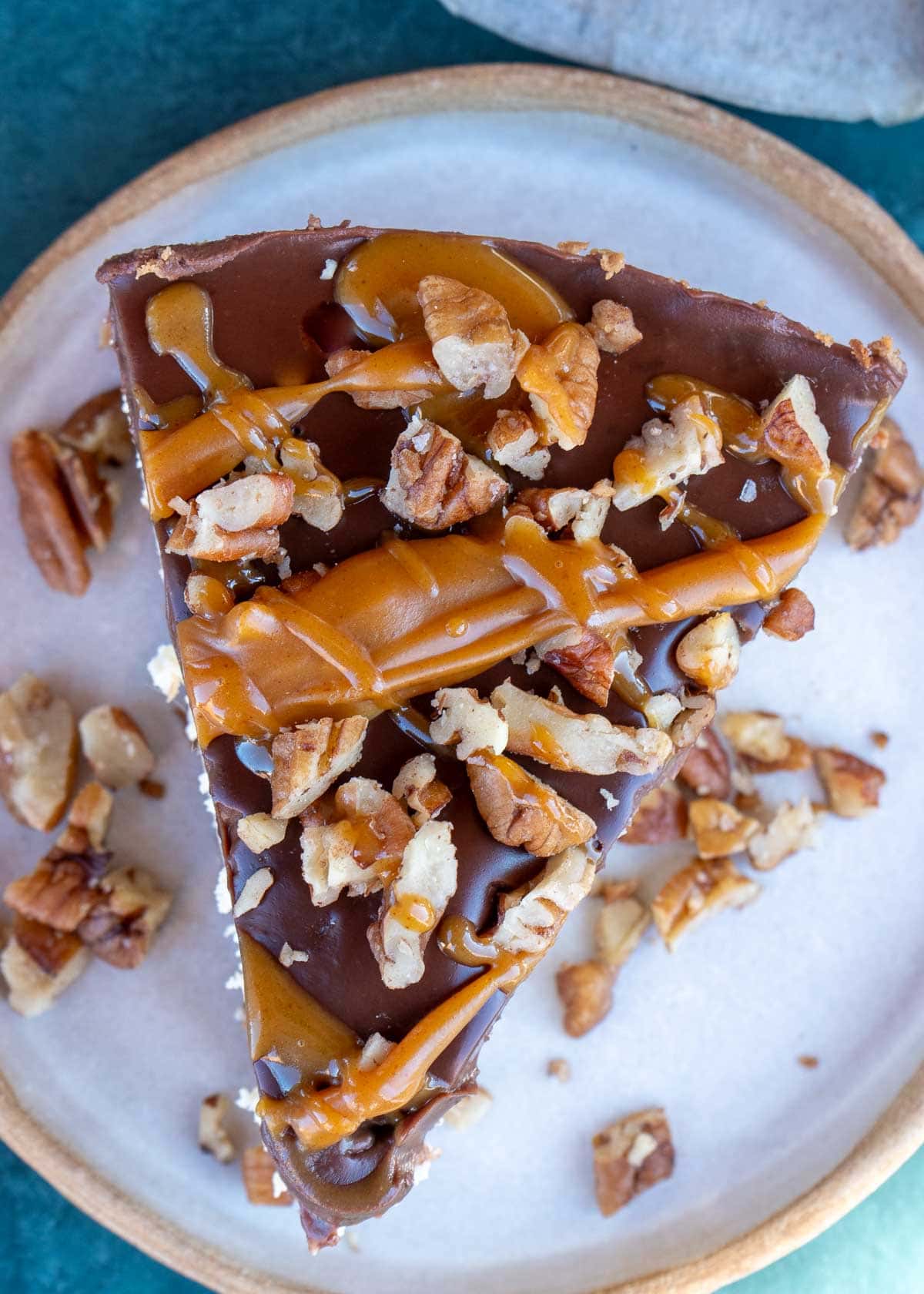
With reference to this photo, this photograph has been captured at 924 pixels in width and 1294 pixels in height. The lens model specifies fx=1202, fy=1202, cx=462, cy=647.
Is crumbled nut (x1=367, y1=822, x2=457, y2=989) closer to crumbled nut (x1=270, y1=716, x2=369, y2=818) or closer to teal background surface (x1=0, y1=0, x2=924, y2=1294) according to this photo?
crumbled nut (x1=270, y1=716, x2=369, y2=818)

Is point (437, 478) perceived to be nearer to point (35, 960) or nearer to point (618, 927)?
point (618, 927)

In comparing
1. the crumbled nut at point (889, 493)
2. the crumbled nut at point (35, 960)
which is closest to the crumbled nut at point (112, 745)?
the crumbled nut at point (35, 960)

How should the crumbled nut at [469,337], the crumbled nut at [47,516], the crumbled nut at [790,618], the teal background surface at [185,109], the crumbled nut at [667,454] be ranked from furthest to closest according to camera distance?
the teal background surface at [185,109] < the crumbled nut at [47,516] < the crumbled nut at [790,618] < the crumbled nut at [667,454] < the crumbled nut at [469,337]

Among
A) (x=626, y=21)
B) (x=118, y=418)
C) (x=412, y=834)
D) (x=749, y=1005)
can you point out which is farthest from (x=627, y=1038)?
(x=626, y=21)

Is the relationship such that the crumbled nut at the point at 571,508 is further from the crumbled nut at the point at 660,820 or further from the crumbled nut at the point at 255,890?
the crumbled nut at the point at 660,820

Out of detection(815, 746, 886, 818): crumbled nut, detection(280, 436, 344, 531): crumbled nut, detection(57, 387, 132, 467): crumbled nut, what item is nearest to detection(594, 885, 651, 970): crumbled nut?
detection(815, 746, 886, 818): crumbled nut

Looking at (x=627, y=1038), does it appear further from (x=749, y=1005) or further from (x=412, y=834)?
(x=412, y=834)

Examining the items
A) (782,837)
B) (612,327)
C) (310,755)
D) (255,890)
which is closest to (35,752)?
(255,890)
